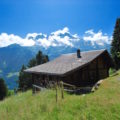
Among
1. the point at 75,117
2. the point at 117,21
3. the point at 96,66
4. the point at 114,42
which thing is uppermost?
the point at 117,21

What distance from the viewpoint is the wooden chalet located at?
58.9 feet

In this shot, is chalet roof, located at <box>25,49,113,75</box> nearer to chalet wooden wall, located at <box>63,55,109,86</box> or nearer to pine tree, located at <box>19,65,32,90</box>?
chalet wooden wall, located at <box>63,55,109,86</box>

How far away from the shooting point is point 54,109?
7.88m

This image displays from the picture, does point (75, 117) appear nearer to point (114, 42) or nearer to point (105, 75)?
point (105, 75)

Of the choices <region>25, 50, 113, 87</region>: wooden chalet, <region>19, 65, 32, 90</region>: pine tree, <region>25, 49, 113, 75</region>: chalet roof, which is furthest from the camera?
<region>19, 65, 32, 90</region>: pine tree

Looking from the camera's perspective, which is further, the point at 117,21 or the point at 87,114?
the point at 117,21

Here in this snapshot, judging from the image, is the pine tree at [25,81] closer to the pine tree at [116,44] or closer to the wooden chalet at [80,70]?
the wooden chalet at [80,70]

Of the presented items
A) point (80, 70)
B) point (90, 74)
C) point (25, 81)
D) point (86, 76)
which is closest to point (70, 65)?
point (80, 70)

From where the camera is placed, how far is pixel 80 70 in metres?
19.2

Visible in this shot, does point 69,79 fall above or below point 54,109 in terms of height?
above

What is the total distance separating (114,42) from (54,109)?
122ft

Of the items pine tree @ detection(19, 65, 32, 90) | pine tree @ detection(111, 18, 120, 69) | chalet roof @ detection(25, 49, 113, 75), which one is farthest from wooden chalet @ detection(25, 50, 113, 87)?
pine tree @ detection(19, 65, 32, 90)

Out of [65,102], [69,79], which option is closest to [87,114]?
[65,102]

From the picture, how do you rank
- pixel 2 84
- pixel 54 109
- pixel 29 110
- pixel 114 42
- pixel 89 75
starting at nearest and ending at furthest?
pixel 54 109, pixel 29 110, pixel 89 75, pixel 114 42, pixel 2 84
